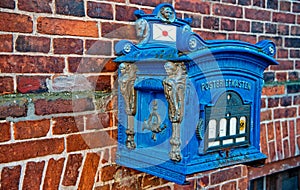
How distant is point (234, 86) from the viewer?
174 centimetres

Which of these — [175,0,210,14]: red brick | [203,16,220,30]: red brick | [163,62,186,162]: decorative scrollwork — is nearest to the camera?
[163,62,186,162]: decorative scrollwork

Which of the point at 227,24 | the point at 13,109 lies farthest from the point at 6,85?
the point at 227,24

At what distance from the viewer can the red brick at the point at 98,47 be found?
6.07ft

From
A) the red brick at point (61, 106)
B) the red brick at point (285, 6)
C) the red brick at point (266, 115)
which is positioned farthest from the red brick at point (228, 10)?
the red brick at point (61, 106)

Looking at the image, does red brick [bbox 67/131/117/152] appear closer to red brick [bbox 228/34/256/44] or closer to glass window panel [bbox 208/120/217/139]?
glass window panel [bbox 208/120/217/139]

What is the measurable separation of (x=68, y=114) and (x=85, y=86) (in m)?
0.16

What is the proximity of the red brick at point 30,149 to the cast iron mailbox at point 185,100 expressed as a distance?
339 millimetres

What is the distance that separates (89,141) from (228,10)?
46.4 inches

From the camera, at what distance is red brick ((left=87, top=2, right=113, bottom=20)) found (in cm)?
184

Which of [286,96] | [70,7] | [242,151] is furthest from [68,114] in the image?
[286,96]

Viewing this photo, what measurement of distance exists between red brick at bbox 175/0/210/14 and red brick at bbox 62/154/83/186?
0.99 meters

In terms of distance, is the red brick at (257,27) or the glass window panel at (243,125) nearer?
the glass window panel at (243,125)

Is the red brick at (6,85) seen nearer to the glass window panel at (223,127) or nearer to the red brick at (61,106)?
the red brick at (61,106)

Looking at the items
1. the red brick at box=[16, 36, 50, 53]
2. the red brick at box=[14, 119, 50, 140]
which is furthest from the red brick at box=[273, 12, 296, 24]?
the red brick at box=[14, 119, 50, 140]
